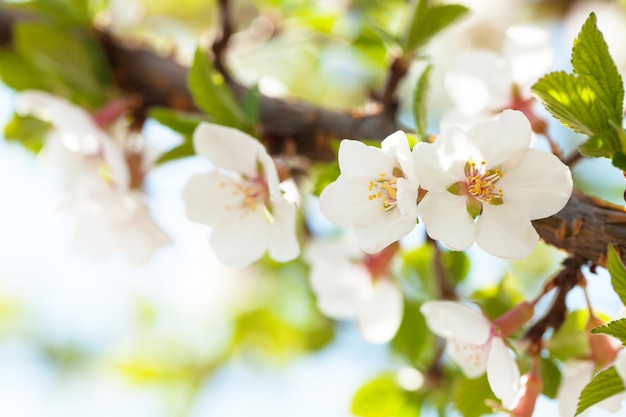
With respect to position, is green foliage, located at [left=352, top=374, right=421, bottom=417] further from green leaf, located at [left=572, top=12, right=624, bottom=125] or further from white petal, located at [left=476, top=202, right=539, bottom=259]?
green leaf, located at [left=572, top=12, right=624, bottom=125]

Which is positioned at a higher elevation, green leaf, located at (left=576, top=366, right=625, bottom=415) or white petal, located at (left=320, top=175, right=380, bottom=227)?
white petal, located at (left=320, top=175, right=380, bottom=227)

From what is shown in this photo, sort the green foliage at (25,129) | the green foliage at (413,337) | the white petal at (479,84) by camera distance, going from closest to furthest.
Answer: the white petal at (479,84)
the green foliage at (413,337)
the green foliage at (25,129)

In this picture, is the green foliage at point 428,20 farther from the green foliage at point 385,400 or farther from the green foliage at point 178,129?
the green foliage at point 385,400

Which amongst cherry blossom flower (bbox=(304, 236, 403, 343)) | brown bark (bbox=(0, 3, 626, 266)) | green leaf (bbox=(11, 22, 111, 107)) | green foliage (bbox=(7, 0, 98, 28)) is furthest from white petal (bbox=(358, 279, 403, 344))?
green foliage (bbox=(7, 0, 98, 28))

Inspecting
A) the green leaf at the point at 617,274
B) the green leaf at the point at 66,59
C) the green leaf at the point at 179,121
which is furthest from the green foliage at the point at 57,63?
the green leaf at the point at 617,274

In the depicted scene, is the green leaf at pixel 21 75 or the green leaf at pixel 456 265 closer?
the green leaf at pixel 456 265

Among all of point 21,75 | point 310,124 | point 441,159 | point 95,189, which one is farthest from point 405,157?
point 21,75
